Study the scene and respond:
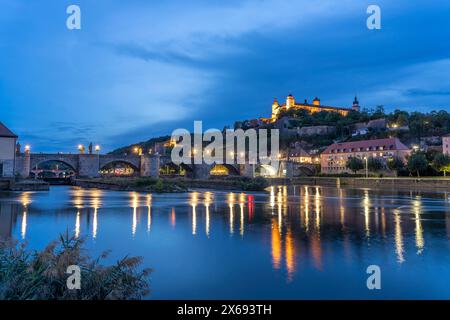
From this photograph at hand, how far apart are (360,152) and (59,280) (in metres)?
88.5

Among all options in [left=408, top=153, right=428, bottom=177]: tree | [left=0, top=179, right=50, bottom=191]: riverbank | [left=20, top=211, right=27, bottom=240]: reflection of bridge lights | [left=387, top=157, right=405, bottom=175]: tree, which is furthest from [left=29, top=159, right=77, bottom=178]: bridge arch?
[left=408, top=153, right=428, bottom=177]: tree

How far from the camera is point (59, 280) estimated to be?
217 inches

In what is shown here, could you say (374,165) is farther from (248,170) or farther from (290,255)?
(290,255)

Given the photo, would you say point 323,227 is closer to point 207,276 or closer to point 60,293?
point 207,276

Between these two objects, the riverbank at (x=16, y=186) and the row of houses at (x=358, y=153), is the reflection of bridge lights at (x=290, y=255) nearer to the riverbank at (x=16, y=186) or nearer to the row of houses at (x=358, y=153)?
the riverbank at (x=16, y=186)

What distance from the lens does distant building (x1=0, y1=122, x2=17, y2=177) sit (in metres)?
43.1

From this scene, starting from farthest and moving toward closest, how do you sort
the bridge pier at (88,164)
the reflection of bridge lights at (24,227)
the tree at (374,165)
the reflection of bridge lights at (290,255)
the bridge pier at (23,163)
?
the tree at (374,165)
the bridge pier at (88,164)
the bridge pier at (23,163)
the reflection of bridge lights at (24,227)
the reflection of bridge lights at (290,255)

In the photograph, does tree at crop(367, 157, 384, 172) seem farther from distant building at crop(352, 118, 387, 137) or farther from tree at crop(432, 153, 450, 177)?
distant building at crop(352, 118, 387, 137)

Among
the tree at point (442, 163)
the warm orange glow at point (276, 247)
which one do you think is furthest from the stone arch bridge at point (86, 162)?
the warm orange glow at point (276, 247)

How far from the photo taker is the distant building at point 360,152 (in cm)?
7975

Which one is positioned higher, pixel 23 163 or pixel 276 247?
pixel 23 163

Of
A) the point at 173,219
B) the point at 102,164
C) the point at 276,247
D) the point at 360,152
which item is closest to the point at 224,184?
the point at 102,164

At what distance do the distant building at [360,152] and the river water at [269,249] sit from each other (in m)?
65.0

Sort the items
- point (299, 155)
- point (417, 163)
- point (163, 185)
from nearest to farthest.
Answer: point (163, 185) < point (417, 163) < point (299, 155)
